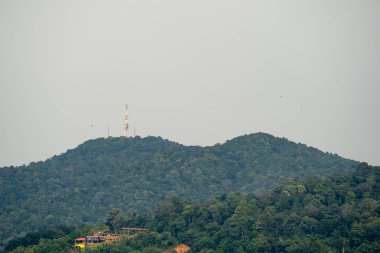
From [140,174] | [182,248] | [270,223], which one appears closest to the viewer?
[270,223]

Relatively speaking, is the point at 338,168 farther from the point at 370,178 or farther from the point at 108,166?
the point at 370,178

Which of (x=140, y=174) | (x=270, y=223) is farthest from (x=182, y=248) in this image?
(x=140, y=174)

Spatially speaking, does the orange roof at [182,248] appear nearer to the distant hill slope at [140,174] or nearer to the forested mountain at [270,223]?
the forested mountain at [270,223]

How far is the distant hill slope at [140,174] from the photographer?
9288 centimetres

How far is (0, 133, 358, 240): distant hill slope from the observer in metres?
92.9

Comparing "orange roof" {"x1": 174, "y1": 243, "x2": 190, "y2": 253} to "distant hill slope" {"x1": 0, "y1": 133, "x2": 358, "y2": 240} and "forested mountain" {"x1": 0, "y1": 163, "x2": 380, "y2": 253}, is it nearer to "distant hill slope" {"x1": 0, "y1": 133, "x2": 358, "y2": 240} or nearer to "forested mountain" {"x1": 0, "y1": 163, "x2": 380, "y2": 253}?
"forested mountain" {"x1": 0, "y1": 163, "x2": 380, "y2": 253}

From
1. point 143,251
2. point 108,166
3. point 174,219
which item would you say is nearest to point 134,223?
point 174,219

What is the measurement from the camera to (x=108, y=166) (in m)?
109

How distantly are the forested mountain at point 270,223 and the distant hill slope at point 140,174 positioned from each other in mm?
20848

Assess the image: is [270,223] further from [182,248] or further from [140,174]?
[140,174]

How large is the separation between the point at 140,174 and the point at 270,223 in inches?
1603

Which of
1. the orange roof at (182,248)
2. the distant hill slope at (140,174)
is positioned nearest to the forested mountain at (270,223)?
the orange roof at (182,248)

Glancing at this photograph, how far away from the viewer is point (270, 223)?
6347cm

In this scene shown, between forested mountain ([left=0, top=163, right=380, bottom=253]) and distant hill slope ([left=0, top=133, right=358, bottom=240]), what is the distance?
20848 millimetres
